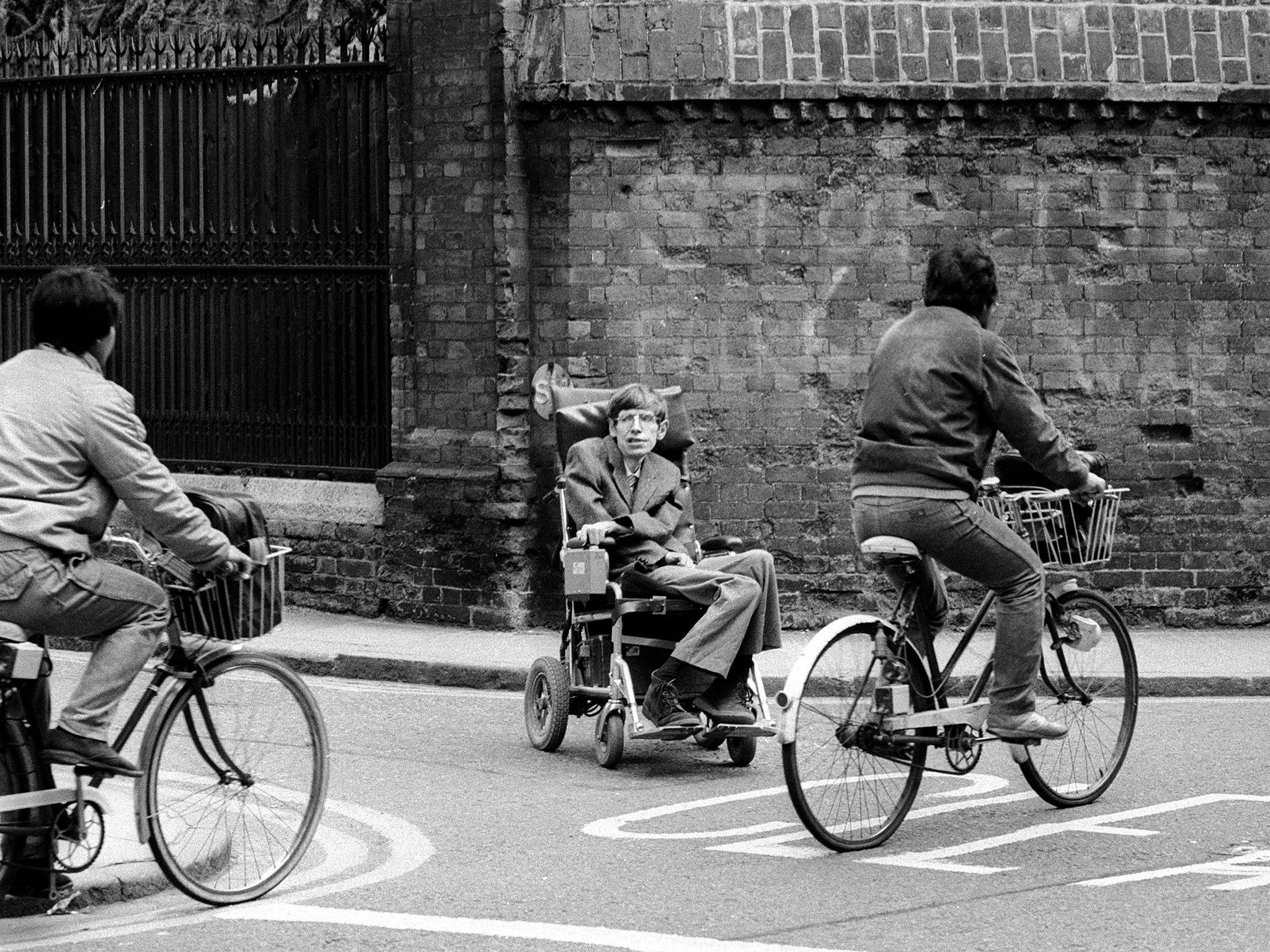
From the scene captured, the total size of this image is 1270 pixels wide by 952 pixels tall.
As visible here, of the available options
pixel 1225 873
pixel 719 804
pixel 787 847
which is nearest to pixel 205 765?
pixel 787 847

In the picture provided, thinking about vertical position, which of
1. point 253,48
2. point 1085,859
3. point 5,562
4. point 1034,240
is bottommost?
point 1085,859

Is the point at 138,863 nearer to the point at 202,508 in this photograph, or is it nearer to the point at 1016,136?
the point at 202,508

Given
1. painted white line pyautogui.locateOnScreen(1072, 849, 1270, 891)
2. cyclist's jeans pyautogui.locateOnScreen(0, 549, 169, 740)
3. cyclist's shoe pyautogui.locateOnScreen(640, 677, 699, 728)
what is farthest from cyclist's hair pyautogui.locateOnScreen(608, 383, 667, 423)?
cyclist's jeans pyautogui.locateOnScreen(0, 549, 169, 740)

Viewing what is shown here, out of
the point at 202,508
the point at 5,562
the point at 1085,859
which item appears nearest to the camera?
the point at 5,562

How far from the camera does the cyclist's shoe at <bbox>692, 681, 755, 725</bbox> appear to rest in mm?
8273

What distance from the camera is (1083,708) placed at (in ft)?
25.0

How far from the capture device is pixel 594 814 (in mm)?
7434

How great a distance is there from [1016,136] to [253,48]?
495 cm


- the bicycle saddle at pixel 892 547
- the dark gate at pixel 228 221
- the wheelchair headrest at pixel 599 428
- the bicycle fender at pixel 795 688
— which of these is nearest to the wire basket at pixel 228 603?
the bicycle fender at pixel 795 688

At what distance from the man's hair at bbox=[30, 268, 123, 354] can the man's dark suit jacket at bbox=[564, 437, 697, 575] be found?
3284 mm

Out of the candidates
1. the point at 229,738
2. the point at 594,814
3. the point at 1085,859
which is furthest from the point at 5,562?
the point at 1085,859

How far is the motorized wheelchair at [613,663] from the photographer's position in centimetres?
837

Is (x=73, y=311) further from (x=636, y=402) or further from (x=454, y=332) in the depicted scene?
(x=454, y=332)

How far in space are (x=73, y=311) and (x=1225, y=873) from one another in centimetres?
387
